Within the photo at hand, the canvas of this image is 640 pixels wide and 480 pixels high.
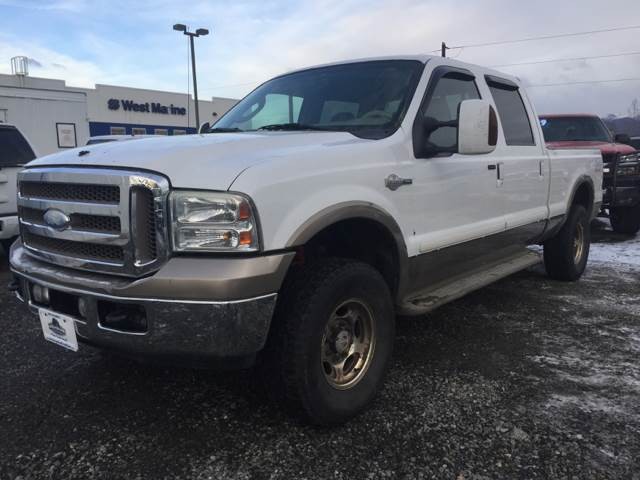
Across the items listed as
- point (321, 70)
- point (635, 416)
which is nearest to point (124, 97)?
point (321, 70)

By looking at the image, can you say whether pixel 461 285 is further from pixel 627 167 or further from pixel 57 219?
pixel 627 167

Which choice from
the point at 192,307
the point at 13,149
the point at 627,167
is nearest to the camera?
the point at 192,307

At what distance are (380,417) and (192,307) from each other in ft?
4.03

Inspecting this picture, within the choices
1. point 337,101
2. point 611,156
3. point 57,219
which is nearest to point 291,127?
point 337,101

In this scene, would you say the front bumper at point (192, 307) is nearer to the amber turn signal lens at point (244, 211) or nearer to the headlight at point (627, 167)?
the amber turn signal lens at point (244, 211)

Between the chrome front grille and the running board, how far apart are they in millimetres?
1563

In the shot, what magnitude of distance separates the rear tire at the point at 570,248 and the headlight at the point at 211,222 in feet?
14.0

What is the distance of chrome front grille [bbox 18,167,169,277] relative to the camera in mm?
2236

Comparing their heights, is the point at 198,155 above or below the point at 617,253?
above

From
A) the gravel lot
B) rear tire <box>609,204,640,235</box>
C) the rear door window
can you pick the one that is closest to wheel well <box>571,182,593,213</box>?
the gravel lot

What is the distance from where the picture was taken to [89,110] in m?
34.6

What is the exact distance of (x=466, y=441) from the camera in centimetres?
256

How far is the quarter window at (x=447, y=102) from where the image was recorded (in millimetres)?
3443

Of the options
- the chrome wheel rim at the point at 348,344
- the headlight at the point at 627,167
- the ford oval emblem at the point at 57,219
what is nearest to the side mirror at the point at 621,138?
the headlight at the point at 627,167
